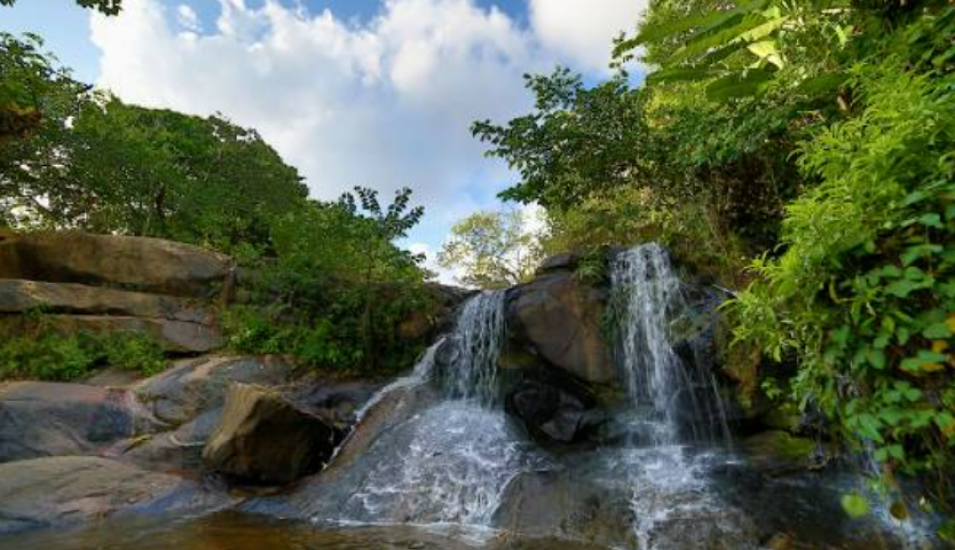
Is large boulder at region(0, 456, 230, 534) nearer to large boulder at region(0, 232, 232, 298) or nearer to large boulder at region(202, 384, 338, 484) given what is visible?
large boulder at region(202, 384, 338, 484)

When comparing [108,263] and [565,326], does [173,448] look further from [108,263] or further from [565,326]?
[108,263]

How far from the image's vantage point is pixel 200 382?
10984 millimetres

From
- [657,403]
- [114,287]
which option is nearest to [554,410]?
[657,403]

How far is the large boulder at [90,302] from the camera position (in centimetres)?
1249

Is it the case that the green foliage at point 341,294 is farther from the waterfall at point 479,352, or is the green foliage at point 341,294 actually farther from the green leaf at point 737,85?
the green leaf at point 737,85

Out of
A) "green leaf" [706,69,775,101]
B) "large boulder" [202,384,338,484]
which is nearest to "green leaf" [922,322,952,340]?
"green leaf" [706,69,775,101]

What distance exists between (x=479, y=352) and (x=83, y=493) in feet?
20.4

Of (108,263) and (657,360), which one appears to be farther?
(108,263)

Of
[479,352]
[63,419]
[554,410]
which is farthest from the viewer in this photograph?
[479,352]

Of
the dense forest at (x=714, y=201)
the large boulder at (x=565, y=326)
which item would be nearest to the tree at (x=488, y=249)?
the dense forest at (x=714, y=201)

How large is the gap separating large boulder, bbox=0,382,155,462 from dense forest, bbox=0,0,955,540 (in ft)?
6.65

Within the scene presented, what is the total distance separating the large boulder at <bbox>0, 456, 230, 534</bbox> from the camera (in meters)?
7.15

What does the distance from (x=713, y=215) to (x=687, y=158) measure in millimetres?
1712

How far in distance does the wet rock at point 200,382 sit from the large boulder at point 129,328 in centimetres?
81
